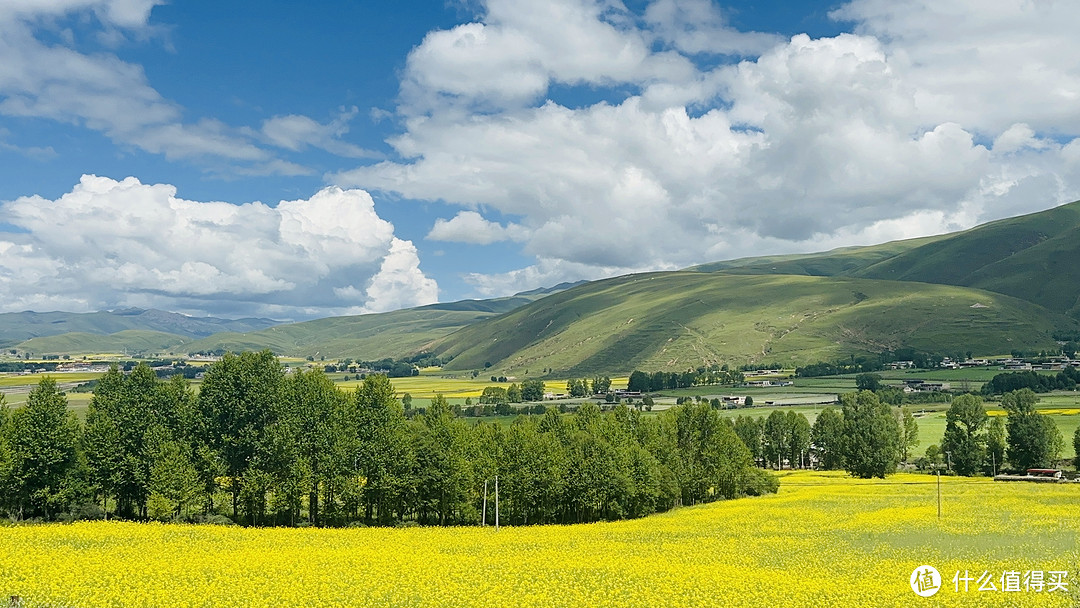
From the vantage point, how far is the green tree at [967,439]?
117 m

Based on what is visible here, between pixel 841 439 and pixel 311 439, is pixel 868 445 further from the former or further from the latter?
pixel 311 439

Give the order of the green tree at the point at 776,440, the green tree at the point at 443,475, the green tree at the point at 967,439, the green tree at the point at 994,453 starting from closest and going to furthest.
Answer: the green tree at the point at 443,475 < the green tree at the point at 994,453 < the green tree at the point at 967,439 < the green tree at the point at 776,440

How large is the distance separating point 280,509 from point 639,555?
142 feet

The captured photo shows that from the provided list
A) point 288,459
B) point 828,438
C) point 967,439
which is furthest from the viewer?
point 828,438

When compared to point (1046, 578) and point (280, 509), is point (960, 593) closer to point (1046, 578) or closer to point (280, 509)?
point (1046, 578)

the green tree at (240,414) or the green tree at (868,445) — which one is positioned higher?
the green tree at (240,414)

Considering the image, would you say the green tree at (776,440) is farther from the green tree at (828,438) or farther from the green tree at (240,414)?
the green tree at (240,414)

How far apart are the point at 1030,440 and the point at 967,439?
933 cm

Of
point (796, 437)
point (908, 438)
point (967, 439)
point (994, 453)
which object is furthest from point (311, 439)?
point (908, 438)

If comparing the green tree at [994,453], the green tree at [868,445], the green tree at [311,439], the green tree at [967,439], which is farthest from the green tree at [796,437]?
the green tree at [311,439]

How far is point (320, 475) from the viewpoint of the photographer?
227 feet

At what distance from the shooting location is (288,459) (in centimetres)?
6969

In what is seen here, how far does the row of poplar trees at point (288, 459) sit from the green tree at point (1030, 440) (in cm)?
7037

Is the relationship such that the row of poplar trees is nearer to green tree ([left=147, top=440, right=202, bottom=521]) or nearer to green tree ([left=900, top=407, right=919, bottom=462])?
green tree ([left=147, top=440, right=202, bottom=521])
